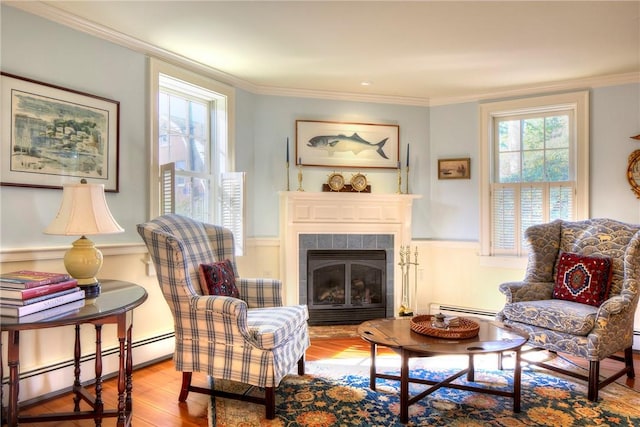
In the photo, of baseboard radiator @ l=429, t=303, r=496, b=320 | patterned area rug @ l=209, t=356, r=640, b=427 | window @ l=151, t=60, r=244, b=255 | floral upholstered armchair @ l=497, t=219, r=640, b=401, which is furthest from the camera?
baseboard radiator @ l=429, t=303, r=496, b=320

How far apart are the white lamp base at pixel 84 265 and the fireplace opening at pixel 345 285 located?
89.9 inches

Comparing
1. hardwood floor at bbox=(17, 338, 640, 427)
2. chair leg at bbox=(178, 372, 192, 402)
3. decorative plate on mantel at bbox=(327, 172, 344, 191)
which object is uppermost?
decorative plate on mantel at bbox=(327, 172, 344, 191)

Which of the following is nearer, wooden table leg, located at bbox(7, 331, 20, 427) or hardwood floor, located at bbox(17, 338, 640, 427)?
wooden table leg, located at bbox(7, 331, 20, 427)

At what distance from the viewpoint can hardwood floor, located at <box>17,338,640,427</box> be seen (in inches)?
91.4

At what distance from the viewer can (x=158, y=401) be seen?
2.56 m

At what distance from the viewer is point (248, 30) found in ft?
9.46

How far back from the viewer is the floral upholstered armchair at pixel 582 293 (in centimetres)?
266

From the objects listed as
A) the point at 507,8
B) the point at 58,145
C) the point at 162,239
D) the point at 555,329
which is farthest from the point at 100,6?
the point at 555,329

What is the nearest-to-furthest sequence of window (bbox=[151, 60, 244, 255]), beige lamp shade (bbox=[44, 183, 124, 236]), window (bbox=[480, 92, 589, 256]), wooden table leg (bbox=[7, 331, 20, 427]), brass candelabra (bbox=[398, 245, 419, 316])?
1. wooden table leg (bbox=[7, 331, 20, 427])
2. beige lamp shade (bbox=[44, 183, 124, 236])
3. window (bbox=[151, 60, 244, 255])
4. window (bbox=[480, 92, 589, 256])
5. brass candelabra (bbox=[398, 245, 419, 316])

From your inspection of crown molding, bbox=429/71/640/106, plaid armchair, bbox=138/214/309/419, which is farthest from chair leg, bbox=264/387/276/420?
crown molding, bbox=429/71/640/106

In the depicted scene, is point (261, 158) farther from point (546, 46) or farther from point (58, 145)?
point (546, 46)

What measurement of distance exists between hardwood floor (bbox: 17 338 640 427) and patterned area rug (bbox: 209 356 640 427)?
112 mm

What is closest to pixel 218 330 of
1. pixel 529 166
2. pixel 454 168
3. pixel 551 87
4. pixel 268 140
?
pixel 268 140

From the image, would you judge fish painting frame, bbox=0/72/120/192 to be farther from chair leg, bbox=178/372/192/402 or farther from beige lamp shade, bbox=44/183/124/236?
chair leg, bbox=178/372/192/402
